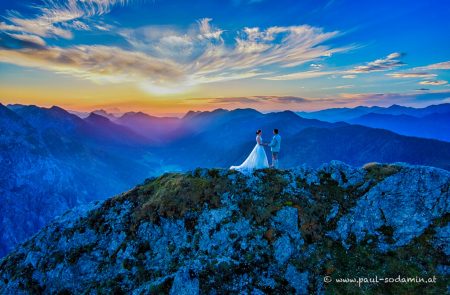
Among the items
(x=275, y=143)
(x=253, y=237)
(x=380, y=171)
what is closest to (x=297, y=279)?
(x=253, y=237)

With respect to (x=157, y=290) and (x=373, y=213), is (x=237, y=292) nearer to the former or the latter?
(x=157, y=290)

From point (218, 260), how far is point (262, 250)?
3.31 meters

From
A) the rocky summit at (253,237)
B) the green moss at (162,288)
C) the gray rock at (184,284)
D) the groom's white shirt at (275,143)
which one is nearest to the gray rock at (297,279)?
the rocky summit at (253,237)

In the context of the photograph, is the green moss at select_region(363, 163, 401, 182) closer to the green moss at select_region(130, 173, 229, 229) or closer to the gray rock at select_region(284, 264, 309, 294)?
the gray rock at select_region(284, 264, 309, 294)

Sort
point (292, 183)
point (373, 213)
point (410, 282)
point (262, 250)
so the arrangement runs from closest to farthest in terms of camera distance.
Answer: point (410, 282), point (262, 250), point (373, 213), point (292, 183)

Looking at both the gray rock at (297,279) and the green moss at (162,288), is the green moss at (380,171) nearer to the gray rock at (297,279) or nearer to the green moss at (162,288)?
the gray rock at (297,279)

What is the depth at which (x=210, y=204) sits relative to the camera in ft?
76.2

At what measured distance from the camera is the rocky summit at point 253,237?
17500 millimetres

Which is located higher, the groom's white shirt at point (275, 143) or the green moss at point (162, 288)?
the groom's white shirt at point (275, 143)

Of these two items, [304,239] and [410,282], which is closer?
[410,282]

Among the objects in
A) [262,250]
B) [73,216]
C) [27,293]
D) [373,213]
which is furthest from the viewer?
[73,216]

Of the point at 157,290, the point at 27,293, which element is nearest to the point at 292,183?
the point at 157,290

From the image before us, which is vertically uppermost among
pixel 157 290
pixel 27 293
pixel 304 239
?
pixel 304 239

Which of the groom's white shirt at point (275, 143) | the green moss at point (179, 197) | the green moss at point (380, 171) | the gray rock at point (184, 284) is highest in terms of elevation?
the groom's white shirt at point (275, 143)
